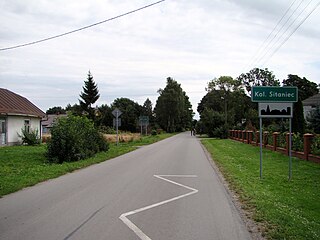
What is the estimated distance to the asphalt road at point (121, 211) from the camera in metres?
6.22

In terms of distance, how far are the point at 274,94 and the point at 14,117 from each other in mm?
24865

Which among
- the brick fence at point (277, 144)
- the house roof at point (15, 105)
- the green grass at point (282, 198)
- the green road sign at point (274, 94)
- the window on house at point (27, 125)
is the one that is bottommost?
the green grass at point (282, 198)

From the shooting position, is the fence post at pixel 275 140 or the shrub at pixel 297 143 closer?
the shrub at pixel 297 143

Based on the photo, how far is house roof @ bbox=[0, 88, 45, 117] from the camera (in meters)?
30.8

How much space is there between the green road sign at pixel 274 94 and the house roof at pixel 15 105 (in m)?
22.7

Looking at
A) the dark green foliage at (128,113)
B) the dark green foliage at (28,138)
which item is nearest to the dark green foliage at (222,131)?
the dark green foliage at (28,138)

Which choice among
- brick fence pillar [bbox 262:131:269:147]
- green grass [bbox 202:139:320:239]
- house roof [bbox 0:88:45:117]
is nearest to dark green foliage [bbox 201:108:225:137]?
brick fence pillar [bbox 262:131:269:147]

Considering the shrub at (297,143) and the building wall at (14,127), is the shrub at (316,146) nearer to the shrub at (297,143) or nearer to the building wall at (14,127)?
the shrub at (297,143)

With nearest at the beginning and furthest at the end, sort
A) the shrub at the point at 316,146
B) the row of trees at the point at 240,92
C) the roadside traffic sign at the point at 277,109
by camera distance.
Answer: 1. the roadside traffic sign at the point at 277,109
2. the shrub at the point at 316,146
3. the row of trees at the point at 240,92

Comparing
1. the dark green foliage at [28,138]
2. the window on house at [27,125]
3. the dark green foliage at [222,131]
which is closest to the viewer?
the dark green foliage at [28,138]

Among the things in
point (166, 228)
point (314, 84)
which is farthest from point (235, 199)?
point (314, 84)

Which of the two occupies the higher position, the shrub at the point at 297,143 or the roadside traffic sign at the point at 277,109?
the roadside traffic sign at the point at 277,109

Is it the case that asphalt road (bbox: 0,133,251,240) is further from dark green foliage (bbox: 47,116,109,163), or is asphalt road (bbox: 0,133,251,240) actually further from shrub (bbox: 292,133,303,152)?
shrub (bbox: 292,133,303,152)

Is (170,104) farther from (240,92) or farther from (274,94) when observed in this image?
(274,94)
